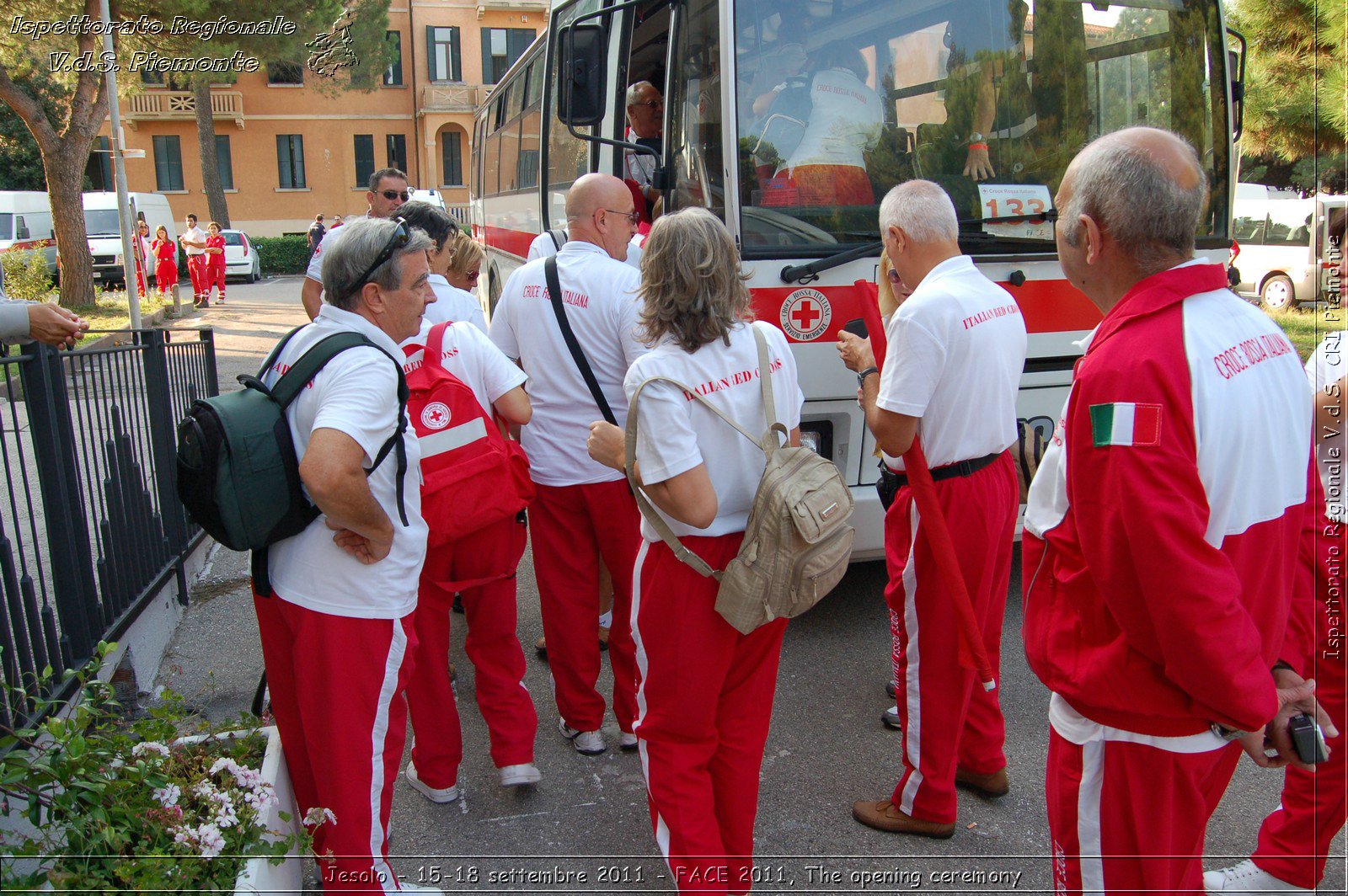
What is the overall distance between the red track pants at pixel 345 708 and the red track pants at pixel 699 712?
2.28 ft

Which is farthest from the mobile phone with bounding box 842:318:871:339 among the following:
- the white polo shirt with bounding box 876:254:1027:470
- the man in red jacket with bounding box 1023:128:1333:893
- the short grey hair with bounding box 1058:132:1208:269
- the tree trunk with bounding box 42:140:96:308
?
the tree trunk with bounding box 42:140:96:308

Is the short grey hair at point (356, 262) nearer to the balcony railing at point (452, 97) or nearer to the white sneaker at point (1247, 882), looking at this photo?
the white sneaker at point (1247, 882)

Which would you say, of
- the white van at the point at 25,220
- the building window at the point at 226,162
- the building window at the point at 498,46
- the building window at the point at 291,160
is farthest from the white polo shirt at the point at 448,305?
the building window at the point at 226,162

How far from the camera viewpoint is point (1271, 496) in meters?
1.76

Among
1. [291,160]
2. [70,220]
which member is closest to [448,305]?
[70,220]

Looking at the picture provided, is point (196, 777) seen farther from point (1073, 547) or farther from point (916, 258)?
point (916, 258)

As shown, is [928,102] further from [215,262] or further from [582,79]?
[215,262]

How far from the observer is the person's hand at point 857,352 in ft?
10.2

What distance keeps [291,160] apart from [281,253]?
29.1ft

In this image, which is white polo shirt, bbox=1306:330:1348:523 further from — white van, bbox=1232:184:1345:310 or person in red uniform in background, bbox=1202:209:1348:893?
white van, bbox=1232:184:1345:310

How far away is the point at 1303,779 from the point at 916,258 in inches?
73.2

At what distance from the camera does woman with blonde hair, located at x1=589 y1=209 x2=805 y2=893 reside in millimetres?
2455

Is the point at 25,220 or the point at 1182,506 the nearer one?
the point at 1182,506

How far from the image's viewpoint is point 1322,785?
2.60 m
